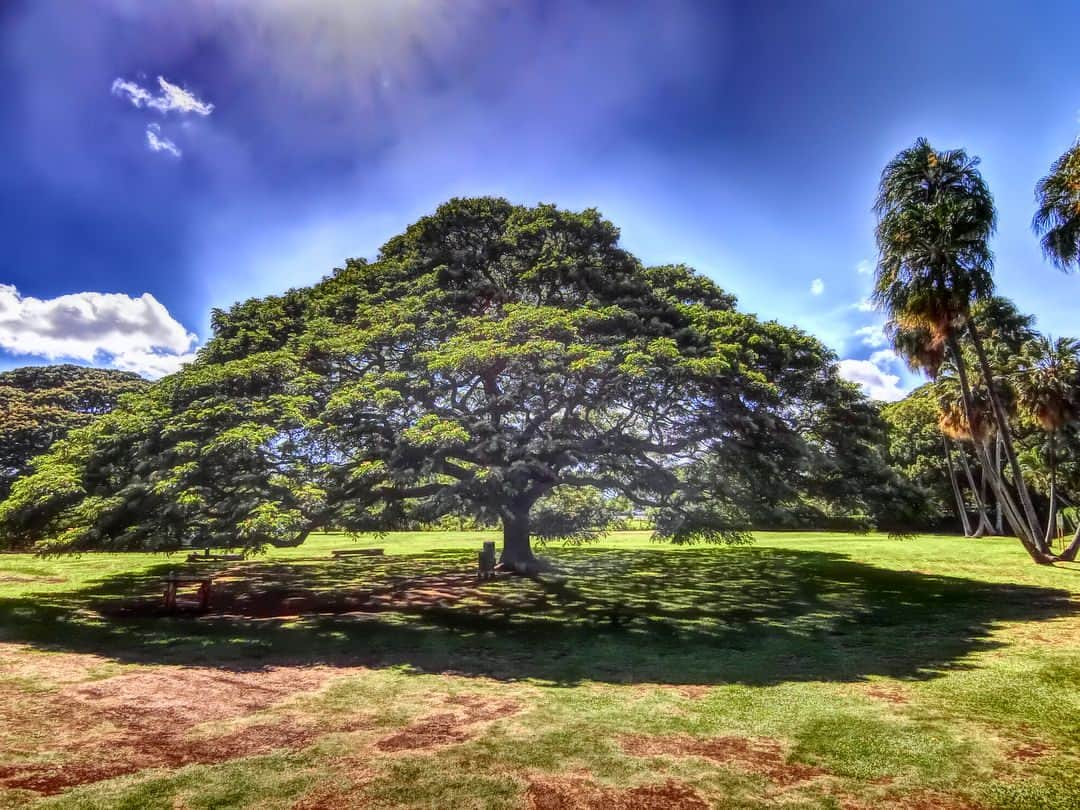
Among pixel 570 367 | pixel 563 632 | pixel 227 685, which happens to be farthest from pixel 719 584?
pixel 227 685

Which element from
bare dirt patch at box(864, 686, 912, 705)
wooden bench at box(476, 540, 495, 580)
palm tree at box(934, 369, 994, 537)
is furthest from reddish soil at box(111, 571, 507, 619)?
palm tree at box(934, 369, 994, 537)

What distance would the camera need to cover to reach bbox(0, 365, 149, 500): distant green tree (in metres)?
47.1

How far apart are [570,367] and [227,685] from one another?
9220 millimetres

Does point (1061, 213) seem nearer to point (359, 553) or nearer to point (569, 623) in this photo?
point (569, 623)

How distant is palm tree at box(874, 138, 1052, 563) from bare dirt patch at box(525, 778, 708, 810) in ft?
72.8

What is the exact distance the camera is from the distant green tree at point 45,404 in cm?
4712

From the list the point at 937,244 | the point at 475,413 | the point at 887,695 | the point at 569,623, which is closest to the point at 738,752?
the point at 887,695

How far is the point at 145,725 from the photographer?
6.55 m

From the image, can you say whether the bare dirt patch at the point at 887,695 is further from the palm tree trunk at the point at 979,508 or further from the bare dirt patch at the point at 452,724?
the palm tree trunk at the point at 979,508

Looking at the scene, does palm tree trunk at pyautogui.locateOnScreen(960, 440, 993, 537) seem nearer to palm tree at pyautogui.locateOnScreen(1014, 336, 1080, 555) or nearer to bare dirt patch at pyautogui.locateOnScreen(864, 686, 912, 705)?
palm tree at pyautogui.locateOnScreen(1014, 336, 1080, 555)

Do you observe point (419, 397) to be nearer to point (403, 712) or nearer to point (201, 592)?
point (201, 592)

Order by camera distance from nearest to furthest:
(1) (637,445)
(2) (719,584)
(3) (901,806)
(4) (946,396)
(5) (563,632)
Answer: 1. (3) (901,806)
2. (5) (563,632)
3. (1) (637,445)
4. (2) (719,584)
5. (4) (946,396)

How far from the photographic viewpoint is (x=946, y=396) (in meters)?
27.9

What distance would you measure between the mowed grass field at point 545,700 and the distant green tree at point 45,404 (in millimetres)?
37913
